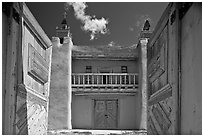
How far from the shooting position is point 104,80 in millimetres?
19000

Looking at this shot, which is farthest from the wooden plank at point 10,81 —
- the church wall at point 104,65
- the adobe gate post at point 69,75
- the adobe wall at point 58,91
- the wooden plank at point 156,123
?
the church wall at point 104,65

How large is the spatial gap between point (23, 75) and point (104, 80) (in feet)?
45.8

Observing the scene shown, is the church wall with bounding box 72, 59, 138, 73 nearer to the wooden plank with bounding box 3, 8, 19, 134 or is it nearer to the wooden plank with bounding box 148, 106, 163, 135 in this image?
the wooden plank with bounding box 148, 106, 163, 135

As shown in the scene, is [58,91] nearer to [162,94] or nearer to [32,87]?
[32,87]

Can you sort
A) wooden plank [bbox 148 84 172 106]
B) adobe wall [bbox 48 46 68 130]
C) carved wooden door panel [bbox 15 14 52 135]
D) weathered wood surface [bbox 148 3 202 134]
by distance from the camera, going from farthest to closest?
adobe wall [bbox 48 46 68 130]
carved wooden door panel [bbox 15 14 52 135]
wooden plank [bbox 148 84 172 106]
weathered wood surface [bbox 148 3 202 134]

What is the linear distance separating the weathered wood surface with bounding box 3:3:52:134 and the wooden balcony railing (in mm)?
10488

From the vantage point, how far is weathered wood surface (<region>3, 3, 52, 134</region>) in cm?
429

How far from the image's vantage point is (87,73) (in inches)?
699

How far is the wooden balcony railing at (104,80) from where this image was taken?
17688 millimetres

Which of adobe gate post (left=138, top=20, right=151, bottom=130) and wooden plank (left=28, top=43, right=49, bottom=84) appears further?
adobe gate post (left=138, top=20, right=151, bottom=130)

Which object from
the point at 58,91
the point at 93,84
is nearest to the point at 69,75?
the point at 58,91

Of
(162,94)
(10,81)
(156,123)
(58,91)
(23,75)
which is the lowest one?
(156,123)

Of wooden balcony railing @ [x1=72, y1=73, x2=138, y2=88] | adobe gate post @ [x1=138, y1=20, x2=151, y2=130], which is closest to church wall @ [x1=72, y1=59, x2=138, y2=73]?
wooden balcony railing @ [x1=72, y1=73, x2=138, y2=88]

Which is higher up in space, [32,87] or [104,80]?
[104,80]
